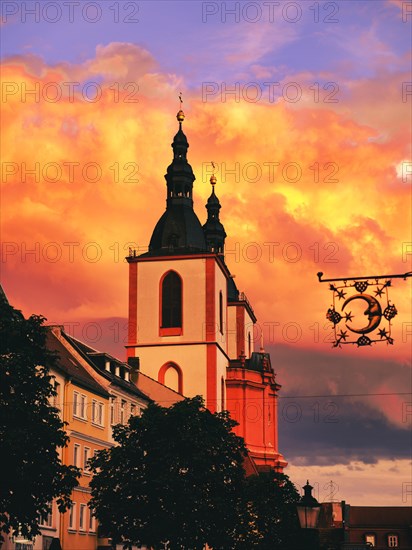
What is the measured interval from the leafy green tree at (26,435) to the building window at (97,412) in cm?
3407

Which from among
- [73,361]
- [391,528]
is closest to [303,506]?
[73,361]

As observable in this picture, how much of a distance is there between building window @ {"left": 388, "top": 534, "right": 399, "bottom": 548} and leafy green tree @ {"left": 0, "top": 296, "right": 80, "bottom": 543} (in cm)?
13928

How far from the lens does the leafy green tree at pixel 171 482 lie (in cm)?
5119

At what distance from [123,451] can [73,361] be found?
912 inches

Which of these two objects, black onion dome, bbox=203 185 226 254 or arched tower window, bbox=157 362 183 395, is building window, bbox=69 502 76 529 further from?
black onion dome, bbox=203 185 226 254

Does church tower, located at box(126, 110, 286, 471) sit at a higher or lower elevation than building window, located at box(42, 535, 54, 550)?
higher

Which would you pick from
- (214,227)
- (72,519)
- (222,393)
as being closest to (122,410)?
(72,519)

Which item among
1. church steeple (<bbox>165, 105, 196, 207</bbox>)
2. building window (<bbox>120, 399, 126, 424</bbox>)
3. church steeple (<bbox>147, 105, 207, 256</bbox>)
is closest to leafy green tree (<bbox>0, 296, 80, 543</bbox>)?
building window (<bbox>120, 399, 126, 424</bbox>)

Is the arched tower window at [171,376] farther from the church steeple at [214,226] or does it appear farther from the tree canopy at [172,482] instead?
the tree canopy at [172,482]

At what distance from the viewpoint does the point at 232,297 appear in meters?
134

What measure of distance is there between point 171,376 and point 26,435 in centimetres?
6864

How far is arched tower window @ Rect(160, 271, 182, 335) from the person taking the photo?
4188 inches

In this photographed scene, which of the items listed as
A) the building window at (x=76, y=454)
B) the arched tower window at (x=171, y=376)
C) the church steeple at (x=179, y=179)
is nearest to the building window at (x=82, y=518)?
the building window at (x=76, y=454)

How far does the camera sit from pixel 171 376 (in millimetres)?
105062
